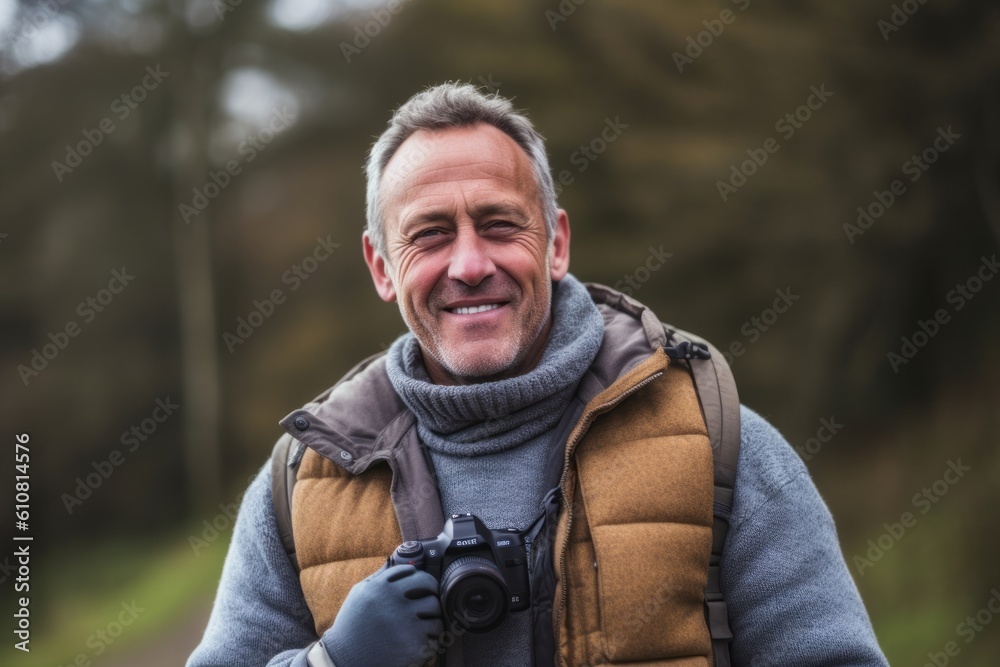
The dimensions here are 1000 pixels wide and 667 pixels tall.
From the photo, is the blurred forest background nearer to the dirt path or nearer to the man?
the dirt path

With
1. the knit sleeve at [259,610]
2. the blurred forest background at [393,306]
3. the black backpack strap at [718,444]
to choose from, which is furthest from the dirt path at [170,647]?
the black backpack strap at [718,444]

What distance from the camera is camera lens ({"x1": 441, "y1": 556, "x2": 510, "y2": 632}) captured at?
180cm

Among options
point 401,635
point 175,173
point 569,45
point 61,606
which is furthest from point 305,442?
point 175,173

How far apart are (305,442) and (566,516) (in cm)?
63

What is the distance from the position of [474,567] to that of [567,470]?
29cm

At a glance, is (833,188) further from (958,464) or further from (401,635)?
(401,635)

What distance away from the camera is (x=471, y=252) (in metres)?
2.15

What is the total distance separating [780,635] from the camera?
1.90 meters

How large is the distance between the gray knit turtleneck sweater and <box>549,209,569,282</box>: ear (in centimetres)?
23

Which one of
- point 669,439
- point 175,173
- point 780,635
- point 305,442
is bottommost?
point 780,635

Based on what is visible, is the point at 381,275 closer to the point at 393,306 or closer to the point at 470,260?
the point at 470,260

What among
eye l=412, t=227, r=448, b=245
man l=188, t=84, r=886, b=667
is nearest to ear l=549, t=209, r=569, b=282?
man l=188, t=84, r=886, b=667

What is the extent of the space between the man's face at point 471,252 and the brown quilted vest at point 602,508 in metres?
0.20

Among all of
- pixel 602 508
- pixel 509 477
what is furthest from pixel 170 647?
pixel 602 508
